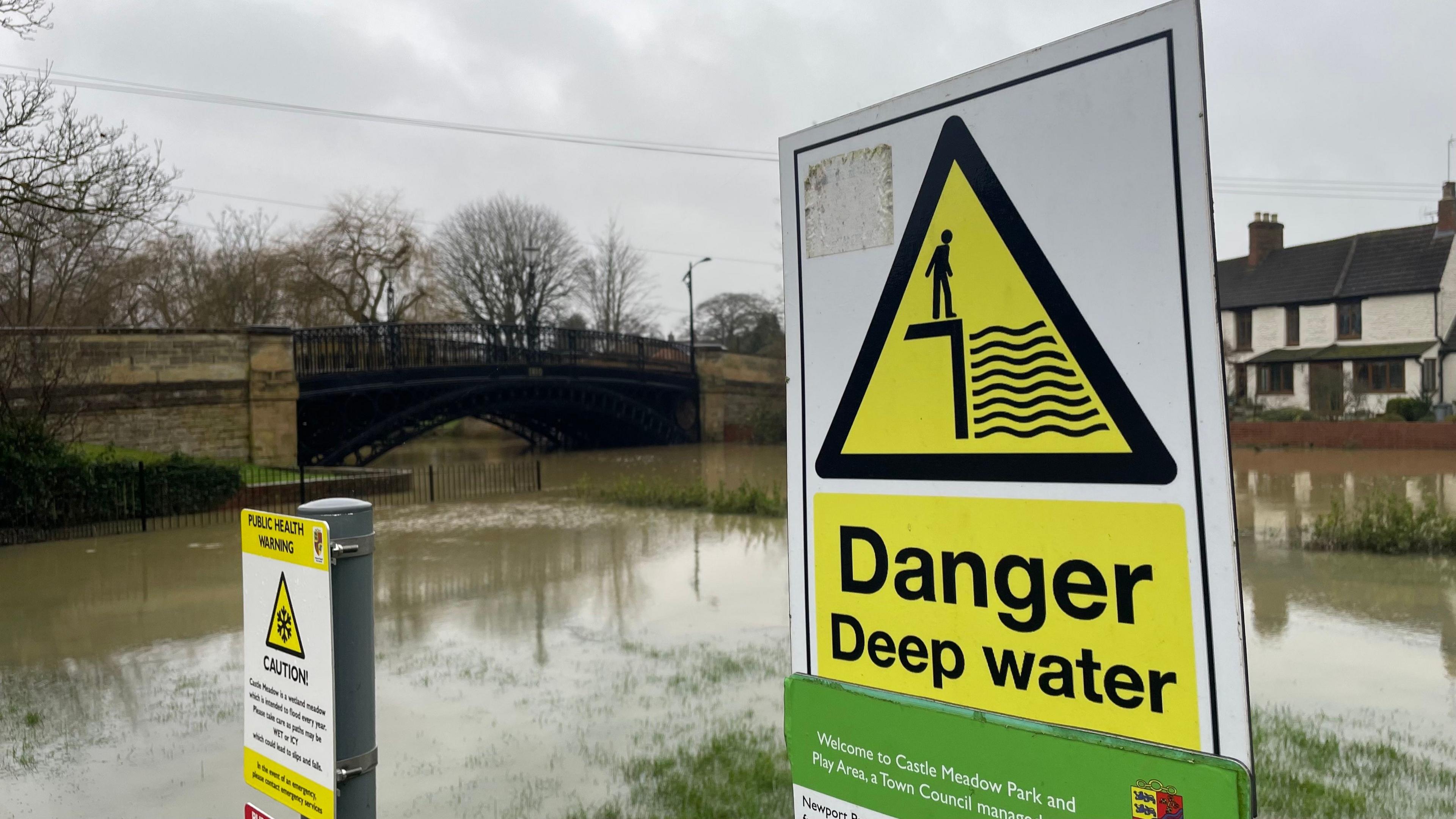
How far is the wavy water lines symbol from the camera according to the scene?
1437 millimetres

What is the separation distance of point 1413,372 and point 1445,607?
110 feet

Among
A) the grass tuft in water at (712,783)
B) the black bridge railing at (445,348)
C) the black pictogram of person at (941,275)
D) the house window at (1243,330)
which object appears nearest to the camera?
the black pictogram of person at (941,275)

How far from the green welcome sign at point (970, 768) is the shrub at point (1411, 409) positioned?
120ft

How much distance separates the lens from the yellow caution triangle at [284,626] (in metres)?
2.84

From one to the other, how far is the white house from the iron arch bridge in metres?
22.3

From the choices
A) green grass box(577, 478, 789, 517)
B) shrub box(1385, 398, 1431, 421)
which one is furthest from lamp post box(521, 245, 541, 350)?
shrub box(1385, 398, 1431, 421)

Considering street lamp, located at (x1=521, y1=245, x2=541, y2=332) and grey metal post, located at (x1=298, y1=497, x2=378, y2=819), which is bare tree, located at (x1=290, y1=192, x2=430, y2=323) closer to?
street lamp, located at (x1=521, y1=245, x2=541, y2=332)

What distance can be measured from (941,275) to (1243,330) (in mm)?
47493

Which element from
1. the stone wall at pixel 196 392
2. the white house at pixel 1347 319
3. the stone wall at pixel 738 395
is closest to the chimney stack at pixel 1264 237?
the white house at pixel 1347 319

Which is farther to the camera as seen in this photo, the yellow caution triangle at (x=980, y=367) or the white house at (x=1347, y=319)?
the white house at (x=1347, y=319)

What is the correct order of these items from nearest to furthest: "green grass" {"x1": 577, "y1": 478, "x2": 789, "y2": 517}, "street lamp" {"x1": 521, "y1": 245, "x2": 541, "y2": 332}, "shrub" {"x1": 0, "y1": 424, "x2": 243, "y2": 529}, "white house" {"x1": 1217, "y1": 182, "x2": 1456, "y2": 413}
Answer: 1. "shrub" {"x1": 0, "y1": 424, "x2": 243, "y2": 529}
2. "green grass" {"x1": 577, "y1": 478, "x2": 789, "y2": 517}
3. "white house" {"x1": 1217, "y1": 182, "x2": 1456, "y2": 413}
4. "street lamp" {"x1": 521, "y1": 245, "x2": 541, "y2": 332}

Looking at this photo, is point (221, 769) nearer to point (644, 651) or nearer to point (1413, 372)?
point (644, 651)

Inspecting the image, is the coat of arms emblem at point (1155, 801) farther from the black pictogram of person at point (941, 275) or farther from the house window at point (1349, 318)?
the house window at point (1349, 318)

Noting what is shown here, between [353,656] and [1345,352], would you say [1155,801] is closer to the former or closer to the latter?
[353,656]
